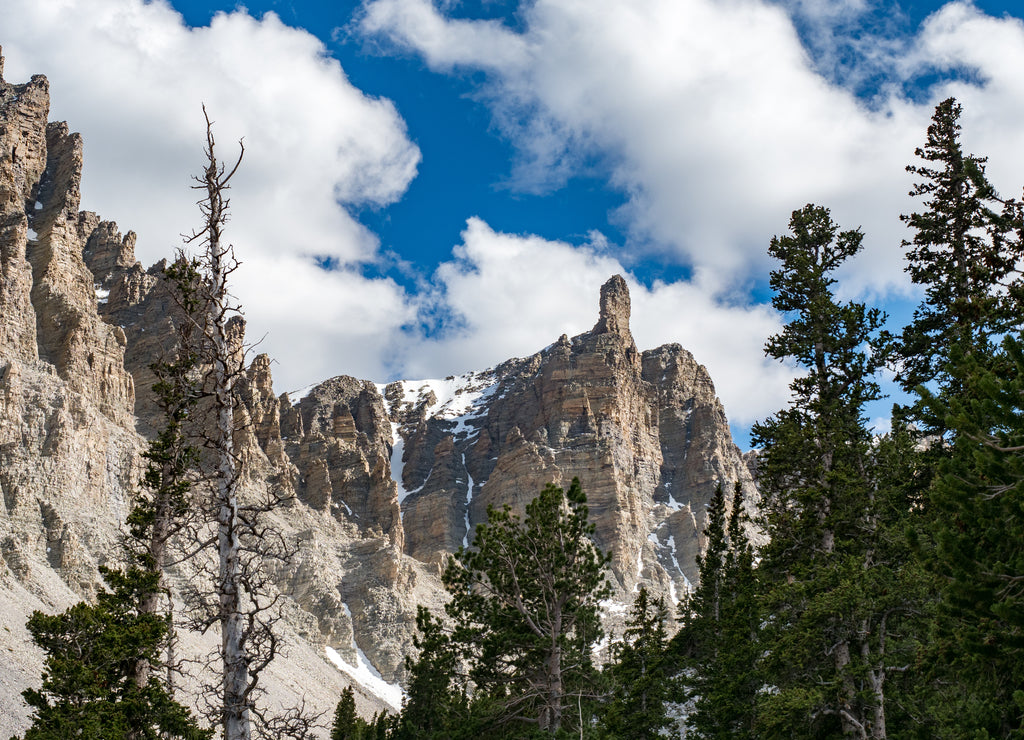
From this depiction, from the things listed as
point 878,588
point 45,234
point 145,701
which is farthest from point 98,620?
point 45,234

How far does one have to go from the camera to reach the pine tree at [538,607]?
2017 cm

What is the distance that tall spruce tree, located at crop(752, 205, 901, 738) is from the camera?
17.2 m

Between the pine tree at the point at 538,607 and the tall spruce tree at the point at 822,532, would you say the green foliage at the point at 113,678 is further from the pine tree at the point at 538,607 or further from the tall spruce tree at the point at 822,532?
the tall spruce tree at the point at 822,532

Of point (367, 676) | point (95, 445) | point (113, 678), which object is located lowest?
point (113, 678)

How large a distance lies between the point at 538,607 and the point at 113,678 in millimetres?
10040

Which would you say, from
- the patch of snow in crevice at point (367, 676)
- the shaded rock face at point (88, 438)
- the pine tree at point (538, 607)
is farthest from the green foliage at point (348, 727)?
the patch of snow in crevice at point (367, 676)

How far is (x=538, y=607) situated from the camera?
21.2 meters

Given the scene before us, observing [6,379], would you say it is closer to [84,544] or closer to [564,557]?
[84,544]

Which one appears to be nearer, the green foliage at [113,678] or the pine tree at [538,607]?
the green foliage at [113,678]

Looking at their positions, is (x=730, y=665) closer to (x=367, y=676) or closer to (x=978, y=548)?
(x=978, y=548)

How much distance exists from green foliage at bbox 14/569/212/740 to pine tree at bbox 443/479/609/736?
7147 millimetres

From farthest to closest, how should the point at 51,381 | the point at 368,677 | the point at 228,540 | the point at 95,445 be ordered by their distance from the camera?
the point at 368,677
the point at 95,445
the point at 51,381
the point at 228,540

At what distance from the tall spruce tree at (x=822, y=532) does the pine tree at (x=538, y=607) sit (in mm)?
4479

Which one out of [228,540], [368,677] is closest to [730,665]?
[228,540]
